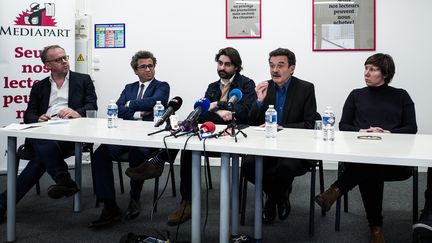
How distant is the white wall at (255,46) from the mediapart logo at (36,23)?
0.58 meters

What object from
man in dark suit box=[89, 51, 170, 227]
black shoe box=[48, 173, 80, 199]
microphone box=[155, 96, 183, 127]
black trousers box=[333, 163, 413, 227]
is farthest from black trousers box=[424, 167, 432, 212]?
black shoe box=[48, 173, 80, 199]

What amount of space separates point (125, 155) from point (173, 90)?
5.83 ft

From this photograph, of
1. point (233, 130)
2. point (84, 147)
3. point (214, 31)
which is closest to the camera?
point (233, 130)

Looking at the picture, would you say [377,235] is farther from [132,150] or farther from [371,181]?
[132,150]

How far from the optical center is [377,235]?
92.8 inches

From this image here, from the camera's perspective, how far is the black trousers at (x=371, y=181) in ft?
7.27

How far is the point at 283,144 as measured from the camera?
6.32 ft

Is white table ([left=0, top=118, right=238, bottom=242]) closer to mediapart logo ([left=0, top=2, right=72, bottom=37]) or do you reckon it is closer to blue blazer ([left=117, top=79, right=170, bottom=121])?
blue blazer ([left=117, top=79, right=170, bottom=121])

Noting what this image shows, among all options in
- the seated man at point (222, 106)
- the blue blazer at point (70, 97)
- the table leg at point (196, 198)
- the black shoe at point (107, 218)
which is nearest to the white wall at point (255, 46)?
the seated man at point (222, 106)

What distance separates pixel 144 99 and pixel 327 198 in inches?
70.1

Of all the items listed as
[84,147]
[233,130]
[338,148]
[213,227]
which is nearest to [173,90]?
[84,147]

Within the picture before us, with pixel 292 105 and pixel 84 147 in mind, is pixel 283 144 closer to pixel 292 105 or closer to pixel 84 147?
pixel 292 105

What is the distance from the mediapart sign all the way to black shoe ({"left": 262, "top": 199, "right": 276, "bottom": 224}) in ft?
8.80

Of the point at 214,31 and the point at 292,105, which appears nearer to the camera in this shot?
the point at 292,105
